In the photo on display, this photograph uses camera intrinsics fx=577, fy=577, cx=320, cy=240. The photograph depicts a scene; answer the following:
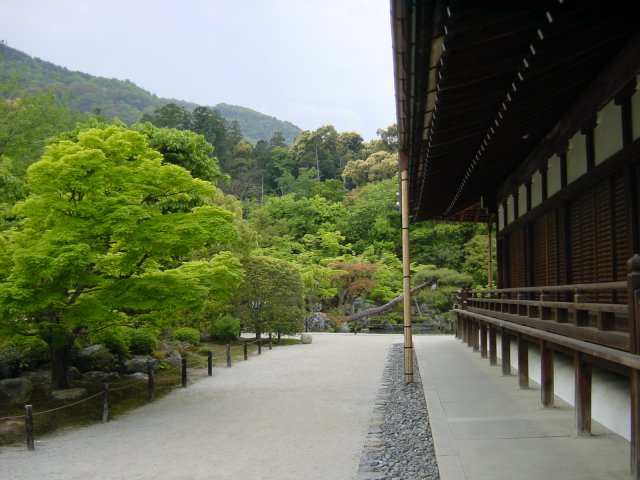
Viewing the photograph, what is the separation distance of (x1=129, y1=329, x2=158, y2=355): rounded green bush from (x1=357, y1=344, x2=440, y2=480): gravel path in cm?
753

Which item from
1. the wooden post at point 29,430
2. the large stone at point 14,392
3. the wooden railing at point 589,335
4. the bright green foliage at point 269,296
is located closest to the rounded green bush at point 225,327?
the bright green foliage at point 269,296

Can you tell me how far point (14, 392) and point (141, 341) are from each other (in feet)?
18.0

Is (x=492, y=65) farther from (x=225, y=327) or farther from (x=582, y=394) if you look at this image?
(x=225, y=327)

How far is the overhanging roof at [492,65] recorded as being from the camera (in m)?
5.15

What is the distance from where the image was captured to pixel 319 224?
46062mm

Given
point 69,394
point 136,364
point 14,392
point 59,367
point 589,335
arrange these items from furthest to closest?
1. point 136,364
2. point 59,367
3. point 69,394
4. point 14,392
5. point 589,335

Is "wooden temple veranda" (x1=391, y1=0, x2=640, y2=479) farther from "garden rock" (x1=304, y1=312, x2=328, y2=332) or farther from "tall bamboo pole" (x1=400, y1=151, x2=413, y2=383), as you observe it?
"garden rock" (x1=304, y1=312, x2=328, y2=332)

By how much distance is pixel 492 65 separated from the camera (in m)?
6.20

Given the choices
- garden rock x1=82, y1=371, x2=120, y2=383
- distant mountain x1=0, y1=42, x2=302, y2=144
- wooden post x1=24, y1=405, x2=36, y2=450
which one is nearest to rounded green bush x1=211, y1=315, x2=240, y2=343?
garden rock x1=82, y1=371, x2=120, y2=383

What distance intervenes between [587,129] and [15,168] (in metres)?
19.5

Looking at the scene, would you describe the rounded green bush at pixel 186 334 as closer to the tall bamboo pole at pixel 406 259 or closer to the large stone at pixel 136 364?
the large stone at pixel 136 364

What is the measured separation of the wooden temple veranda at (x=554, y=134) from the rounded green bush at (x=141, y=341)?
9.11 metres

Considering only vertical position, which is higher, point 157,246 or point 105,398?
point 157,246

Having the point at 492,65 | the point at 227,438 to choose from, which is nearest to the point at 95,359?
the point at 227,438
